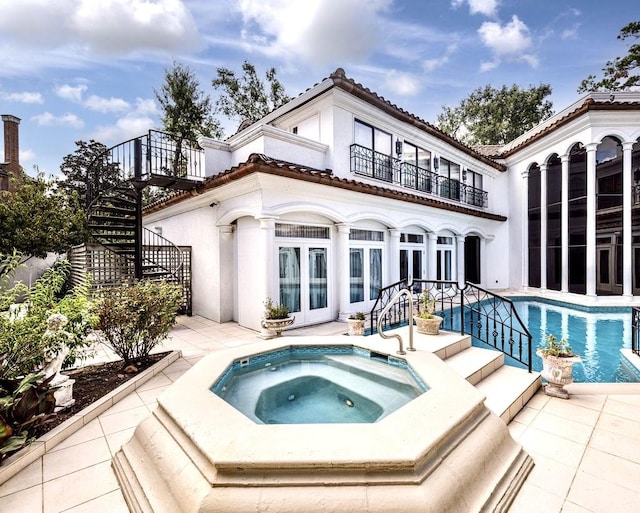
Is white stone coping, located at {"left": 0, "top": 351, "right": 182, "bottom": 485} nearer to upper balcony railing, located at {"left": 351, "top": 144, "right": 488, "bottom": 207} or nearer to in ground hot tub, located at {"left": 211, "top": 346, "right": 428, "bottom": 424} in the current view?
in ground hot tub, located at {"left": 211, "top": 346, "right": 428, "bottom": 424}

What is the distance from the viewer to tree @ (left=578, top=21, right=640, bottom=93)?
1714 centimetres

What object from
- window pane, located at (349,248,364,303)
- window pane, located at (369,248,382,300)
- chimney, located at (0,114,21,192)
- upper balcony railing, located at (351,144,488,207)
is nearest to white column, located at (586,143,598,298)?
upper balcony railing, located at (351,144,488,207)

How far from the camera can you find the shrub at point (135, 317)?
4.99 meters

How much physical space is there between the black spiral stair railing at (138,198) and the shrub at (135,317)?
458 cm

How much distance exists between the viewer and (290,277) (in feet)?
28.0

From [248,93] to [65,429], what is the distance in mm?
23924

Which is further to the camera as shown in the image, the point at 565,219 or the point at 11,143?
the point at 11,143

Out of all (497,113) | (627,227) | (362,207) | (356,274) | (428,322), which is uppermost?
(497,113)

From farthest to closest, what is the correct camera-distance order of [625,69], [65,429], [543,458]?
1. [625,69]
2. [65,429]
3. [543,458]

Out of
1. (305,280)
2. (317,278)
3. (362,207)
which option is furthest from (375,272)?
(305,280)

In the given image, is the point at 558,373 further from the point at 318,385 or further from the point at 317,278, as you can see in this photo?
the point at 317,278

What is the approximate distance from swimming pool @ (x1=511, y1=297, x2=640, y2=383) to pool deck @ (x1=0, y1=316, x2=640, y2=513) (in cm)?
146

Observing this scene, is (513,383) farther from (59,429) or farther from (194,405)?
(59,429)

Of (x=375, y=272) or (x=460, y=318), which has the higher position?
(x=375, y=272)
